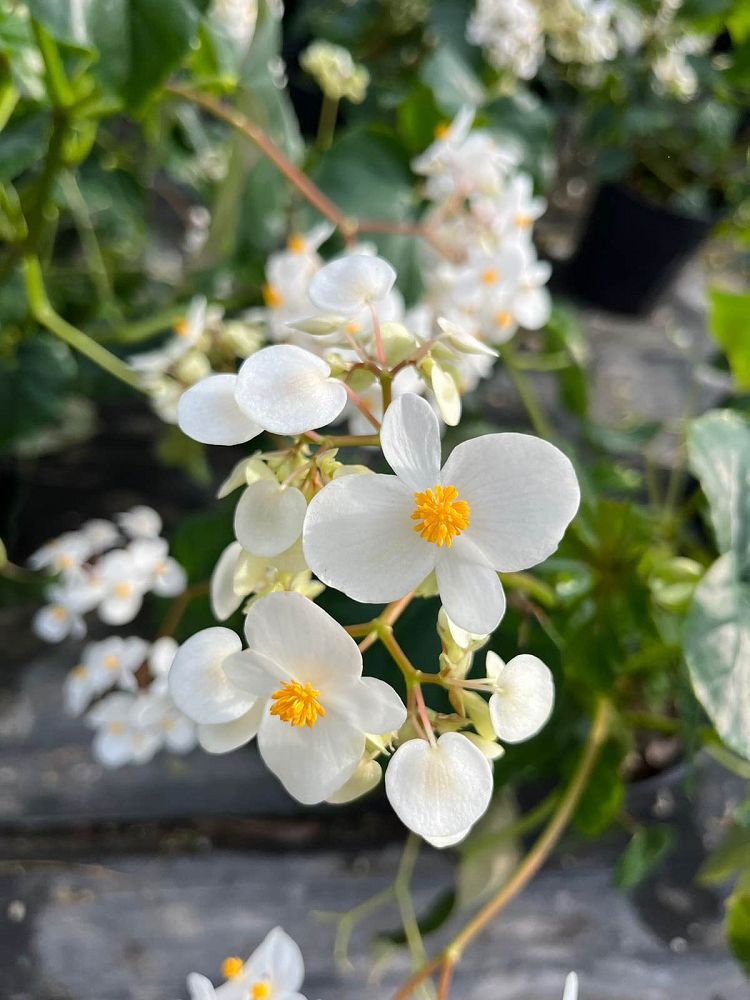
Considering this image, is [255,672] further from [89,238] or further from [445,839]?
[89,238]

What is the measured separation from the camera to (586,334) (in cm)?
138

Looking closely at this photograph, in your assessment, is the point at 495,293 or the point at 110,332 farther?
the point at 110,332

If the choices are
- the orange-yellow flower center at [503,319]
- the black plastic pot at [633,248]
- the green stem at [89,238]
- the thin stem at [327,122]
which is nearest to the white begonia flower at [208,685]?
the orange-yellow flower center at [503,319]

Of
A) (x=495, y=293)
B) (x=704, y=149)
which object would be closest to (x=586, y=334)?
(x=704, y=149)

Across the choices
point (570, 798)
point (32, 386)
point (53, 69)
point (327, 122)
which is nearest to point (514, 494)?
point (570, 798)

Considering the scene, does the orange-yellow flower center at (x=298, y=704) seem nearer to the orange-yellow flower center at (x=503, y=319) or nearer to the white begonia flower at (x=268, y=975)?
the white begonia flower at (x=268, y=975)

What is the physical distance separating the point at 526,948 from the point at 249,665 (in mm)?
503

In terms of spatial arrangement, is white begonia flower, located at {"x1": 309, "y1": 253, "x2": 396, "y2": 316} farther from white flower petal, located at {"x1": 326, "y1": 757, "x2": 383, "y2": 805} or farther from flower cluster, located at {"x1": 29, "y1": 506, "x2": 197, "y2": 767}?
flower cluster, located at {"x1": 29, "y1": 506, "x2": 197, "y2": 767}

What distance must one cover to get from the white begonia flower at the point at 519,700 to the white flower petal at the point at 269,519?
0.10m

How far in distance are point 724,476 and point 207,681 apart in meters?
0.38

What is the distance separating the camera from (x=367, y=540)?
32 cm

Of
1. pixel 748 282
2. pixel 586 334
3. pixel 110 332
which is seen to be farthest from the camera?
pixel 748 282

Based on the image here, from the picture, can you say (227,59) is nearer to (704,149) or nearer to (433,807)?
(433,807)

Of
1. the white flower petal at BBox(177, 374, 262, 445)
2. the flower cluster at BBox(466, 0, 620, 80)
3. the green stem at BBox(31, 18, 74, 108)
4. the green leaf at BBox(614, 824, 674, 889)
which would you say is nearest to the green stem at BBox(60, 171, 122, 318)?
the green stem at BBox(31, 18, 74, 108)
